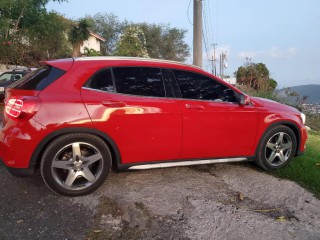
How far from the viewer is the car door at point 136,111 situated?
13.8 ft

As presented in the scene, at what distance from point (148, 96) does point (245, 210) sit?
5.94 ft

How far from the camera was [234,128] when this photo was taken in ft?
16.2

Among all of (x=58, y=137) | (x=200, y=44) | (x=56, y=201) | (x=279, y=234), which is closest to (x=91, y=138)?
(x=58, y=137)

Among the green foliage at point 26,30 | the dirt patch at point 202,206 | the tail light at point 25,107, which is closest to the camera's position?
the dirt patch at point 202,206

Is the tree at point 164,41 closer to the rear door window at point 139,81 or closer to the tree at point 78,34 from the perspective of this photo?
the tree at point 78,34

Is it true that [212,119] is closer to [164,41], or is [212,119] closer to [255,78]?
[255,78]

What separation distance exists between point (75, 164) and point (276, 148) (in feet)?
10.0

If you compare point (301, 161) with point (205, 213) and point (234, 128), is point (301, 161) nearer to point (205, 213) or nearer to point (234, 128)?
point (234, 128)

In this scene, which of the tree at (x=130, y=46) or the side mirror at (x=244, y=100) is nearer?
the side mirror at (x=244, y=100)

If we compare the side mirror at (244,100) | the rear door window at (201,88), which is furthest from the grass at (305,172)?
the rear door window at (201,88)

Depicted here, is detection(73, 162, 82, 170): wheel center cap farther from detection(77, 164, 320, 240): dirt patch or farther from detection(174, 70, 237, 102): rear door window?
detection(174, 70, 237, 102): rear door window

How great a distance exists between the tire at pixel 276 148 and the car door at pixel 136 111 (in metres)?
1.45

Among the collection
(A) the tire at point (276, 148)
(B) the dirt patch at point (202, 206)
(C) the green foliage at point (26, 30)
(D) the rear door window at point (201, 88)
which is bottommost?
(B) the dirt patch at point (202, 206)

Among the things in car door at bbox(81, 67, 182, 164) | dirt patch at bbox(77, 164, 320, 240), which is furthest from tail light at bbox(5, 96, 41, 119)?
dirt patch at bbox(77, 164, 320, 240)
